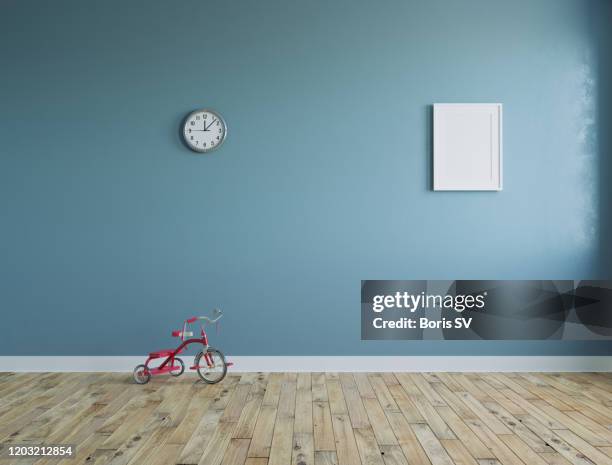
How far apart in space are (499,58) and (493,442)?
8.02ft

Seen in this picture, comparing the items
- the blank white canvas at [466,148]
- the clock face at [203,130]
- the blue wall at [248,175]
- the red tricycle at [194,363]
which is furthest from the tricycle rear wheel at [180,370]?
the blank white canvas at [466,148]

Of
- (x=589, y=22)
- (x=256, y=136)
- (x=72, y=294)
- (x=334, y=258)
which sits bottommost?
(x=72, y=294)

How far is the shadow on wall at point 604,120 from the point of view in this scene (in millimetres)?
3475

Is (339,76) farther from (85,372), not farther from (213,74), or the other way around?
(85,372)

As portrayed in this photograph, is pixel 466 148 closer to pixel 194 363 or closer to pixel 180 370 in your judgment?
pixel 194 363

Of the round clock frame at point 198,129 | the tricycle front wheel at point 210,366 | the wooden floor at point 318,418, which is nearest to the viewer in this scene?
the wooden floor at point 318,418

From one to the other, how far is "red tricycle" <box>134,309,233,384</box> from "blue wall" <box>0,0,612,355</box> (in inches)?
8.1

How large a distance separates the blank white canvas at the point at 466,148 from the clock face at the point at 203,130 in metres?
1.43

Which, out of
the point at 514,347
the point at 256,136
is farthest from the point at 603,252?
the point at 256,136

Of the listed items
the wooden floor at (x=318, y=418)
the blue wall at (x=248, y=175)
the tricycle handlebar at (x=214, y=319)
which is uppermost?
the blue wall at (x=248, y=175)

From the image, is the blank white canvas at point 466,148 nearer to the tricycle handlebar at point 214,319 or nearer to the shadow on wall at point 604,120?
the shadow on wall at point 604,120

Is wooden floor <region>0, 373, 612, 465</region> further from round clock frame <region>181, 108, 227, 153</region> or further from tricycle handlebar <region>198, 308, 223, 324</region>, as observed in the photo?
round clock frame <region>181, 108, 227, 153</region>

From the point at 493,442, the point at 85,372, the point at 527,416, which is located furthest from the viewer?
the point at 85,372

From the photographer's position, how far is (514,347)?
11.3 feet
